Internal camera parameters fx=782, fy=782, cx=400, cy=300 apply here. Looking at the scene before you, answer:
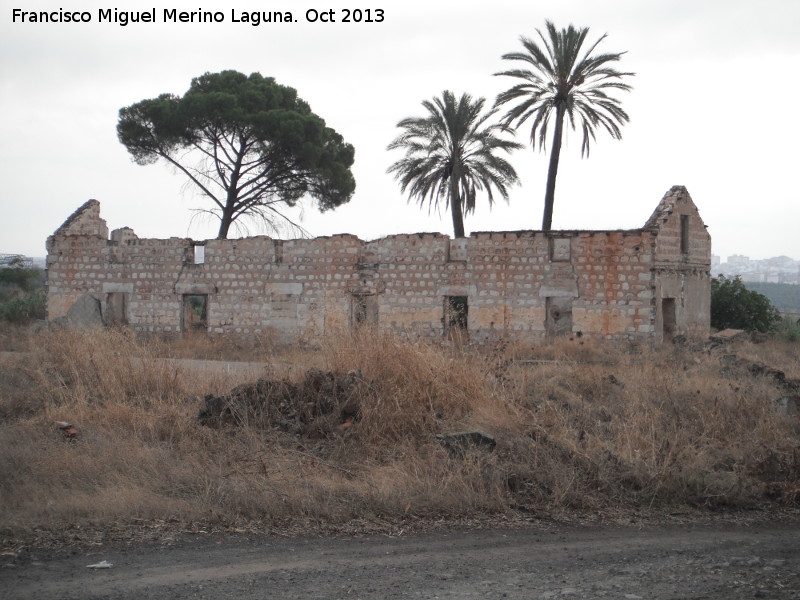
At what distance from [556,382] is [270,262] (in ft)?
33.6

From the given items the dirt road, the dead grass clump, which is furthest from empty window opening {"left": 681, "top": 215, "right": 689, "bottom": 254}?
the dirt road

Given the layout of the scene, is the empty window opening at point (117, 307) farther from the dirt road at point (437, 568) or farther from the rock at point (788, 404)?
the rock at point (788, 404)

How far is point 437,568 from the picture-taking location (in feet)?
17.5

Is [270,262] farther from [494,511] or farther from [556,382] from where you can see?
[494,511]

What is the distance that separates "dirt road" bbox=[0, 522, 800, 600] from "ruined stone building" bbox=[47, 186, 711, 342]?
11403 millimetres

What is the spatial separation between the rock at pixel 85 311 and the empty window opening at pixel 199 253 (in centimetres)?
293

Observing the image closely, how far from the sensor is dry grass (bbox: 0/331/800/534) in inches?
263

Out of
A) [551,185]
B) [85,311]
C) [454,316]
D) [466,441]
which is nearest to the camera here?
[466,441]

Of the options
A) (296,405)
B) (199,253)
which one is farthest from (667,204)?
(296,405)

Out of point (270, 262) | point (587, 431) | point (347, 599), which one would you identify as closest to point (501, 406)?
point (587, 431)

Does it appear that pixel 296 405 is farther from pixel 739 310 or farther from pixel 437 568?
pixel 739 310

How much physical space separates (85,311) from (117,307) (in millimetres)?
806

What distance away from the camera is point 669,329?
64.7 ft

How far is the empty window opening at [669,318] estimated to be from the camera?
64.3ft
